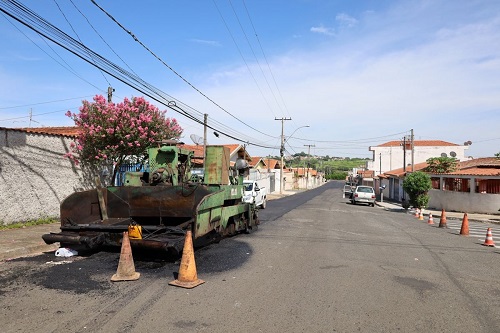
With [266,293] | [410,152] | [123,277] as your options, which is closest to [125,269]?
[123,277]

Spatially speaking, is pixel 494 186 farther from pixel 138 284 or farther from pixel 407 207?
pixel 138 284

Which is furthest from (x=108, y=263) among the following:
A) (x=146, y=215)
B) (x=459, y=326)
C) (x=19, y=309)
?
(x=459, y=326)

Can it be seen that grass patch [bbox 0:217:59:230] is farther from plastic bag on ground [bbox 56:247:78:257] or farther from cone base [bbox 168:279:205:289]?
cone base [bbox 168:279:205:289]

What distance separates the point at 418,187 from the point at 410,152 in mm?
45976

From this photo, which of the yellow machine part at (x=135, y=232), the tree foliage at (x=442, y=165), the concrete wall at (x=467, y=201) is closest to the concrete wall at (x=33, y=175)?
the yellow machine part at (x=135, y=232)

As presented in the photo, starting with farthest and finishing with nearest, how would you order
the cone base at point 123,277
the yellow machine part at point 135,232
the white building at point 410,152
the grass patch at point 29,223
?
the white building at point 410,152 → the grass patch at point 29,223 → the yellow machine part at point 135,232 → the cone base at point 123,277

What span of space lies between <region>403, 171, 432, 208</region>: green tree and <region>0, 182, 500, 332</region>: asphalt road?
623 inches

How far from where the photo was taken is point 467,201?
84.1ft

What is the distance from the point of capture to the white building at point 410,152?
65375 millimetres

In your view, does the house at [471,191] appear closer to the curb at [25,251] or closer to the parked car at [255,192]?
the parked car at [255,192]

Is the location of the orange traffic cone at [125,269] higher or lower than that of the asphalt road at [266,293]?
higher

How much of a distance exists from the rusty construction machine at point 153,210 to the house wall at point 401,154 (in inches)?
2403

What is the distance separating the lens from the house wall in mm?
65562

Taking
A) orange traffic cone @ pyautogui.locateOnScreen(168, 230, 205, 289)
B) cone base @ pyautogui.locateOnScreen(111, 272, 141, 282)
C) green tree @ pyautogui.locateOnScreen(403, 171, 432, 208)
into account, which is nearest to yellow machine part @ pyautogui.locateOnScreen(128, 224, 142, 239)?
cone base @ pyautogui.locateOnScreen(111, 272, 141, 282)
